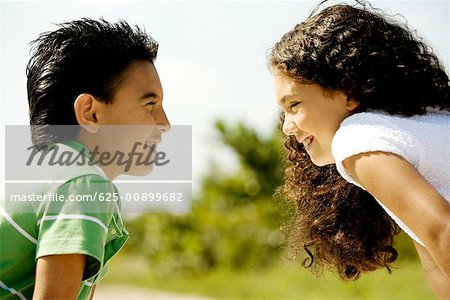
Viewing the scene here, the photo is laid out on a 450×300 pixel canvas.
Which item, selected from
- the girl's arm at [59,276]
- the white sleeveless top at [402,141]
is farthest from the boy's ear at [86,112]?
the white sleeveless top at [402,141]

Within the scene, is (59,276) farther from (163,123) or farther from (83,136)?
(163,123)

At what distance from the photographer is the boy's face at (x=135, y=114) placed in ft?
6.32

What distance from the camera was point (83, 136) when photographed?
1889 millimetres

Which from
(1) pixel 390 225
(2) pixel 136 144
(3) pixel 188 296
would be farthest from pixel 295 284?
(2) pixel 136 144

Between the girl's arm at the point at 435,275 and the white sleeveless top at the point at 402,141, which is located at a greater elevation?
the white sleeveless top at the point at 402,141

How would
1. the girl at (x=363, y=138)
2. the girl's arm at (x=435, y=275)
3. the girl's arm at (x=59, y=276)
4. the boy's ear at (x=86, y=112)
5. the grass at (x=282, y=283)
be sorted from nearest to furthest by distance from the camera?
1. the girl's arm at (x=59, y=276)
2. the girl at (x=363, y=138)
3. the boy's ear at (x=86, y=112)
4. the girl's arm at (x=435, y=275)
5. the grass at (x=282, y=283)

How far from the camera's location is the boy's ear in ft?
6.22

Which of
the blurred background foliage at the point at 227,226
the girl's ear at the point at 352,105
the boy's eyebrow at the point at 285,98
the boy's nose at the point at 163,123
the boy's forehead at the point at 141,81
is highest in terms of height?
the boy's forehead at the point at 141,81

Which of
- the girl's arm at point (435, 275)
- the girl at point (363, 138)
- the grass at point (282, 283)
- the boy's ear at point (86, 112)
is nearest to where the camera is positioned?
the girl at point (363, 138)

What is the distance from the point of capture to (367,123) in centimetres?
179

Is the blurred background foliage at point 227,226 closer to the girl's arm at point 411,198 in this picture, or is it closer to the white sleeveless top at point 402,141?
the white sleeveless top at point 402,141

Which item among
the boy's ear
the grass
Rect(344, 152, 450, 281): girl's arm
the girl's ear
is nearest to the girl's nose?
the girl's ear

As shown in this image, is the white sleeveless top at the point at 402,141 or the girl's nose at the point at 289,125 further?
the girl's nose at the point at 289,125

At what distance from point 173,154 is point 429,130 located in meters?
1.97
